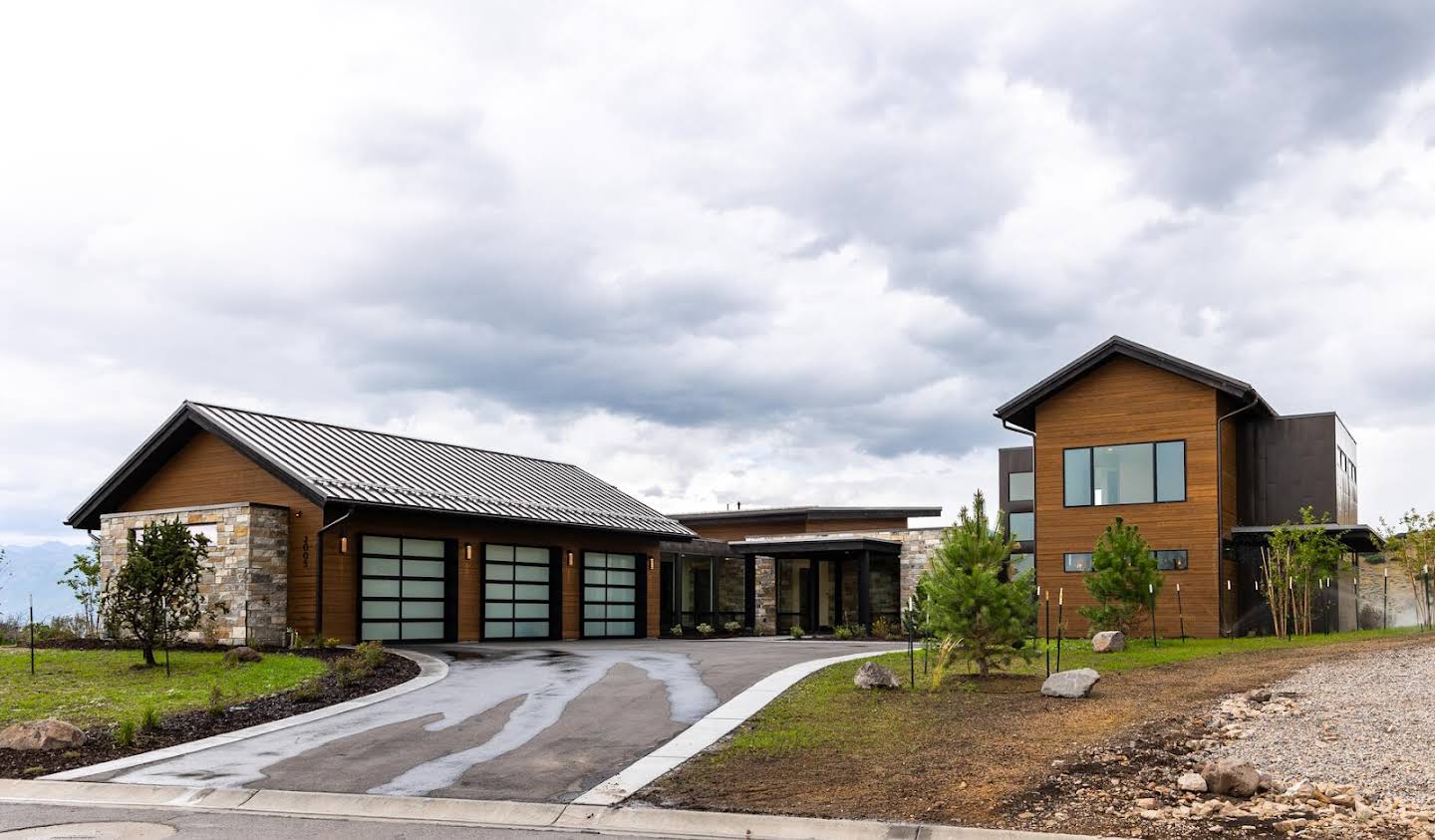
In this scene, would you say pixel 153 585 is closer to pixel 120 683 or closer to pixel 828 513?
pixel 120 683

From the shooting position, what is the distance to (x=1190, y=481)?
27344 mm

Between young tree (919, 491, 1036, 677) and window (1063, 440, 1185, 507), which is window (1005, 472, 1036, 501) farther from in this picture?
young tree (919, 491, 1036, 677)

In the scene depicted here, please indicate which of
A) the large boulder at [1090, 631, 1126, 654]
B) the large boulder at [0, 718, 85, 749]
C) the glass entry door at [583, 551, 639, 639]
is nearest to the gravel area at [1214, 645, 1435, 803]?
the large boulder at [1090, 631, 1126, 654]

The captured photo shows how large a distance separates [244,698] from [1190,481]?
69.2 ft

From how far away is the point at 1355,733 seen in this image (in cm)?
1111

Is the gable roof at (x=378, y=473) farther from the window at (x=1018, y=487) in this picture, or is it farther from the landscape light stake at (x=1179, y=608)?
the window at (x=1018, y=487)

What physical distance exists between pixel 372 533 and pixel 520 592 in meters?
5.15

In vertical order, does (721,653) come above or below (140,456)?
below

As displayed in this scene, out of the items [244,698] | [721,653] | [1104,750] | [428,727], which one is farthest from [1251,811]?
[721,653]

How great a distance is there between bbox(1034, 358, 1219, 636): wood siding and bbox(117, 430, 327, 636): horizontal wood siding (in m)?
17.1

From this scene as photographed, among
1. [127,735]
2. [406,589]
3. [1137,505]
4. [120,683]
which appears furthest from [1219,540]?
[127,735]

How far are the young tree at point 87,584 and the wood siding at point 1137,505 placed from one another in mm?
22123

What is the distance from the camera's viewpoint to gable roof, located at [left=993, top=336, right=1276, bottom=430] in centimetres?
2692

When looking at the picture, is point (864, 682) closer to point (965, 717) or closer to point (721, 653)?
point (965, 717)
